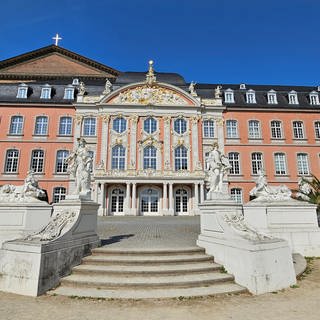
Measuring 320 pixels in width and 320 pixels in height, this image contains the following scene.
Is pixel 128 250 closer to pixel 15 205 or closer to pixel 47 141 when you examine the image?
pixel 15 205

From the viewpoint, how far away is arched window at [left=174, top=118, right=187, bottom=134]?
2627 centimetres

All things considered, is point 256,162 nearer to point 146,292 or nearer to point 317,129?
point 317,129

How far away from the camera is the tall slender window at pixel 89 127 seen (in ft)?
85.0

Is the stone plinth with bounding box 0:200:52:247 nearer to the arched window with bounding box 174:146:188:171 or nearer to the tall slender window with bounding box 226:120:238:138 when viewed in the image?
the arched window with bounding box 174:146:188:171

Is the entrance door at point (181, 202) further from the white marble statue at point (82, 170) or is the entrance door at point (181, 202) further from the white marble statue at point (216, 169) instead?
the white marble statue at point (82, 170)

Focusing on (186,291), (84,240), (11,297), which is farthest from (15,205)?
(186,291)

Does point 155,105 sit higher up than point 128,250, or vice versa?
point 155,105

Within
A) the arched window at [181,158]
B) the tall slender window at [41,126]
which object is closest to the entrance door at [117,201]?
the arched window at [181,158]

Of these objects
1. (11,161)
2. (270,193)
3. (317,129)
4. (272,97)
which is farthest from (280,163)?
(11,161)

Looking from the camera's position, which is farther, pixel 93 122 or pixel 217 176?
pixel 93 122

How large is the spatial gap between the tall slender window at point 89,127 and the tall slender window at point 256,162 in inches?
626

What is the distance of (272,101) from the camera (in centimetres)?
2816

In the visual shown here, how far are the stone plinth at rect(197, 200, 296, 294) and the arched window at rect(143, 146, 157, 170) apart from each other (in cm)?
1855

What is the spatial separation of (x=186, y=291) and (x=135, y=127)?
2179 cm
